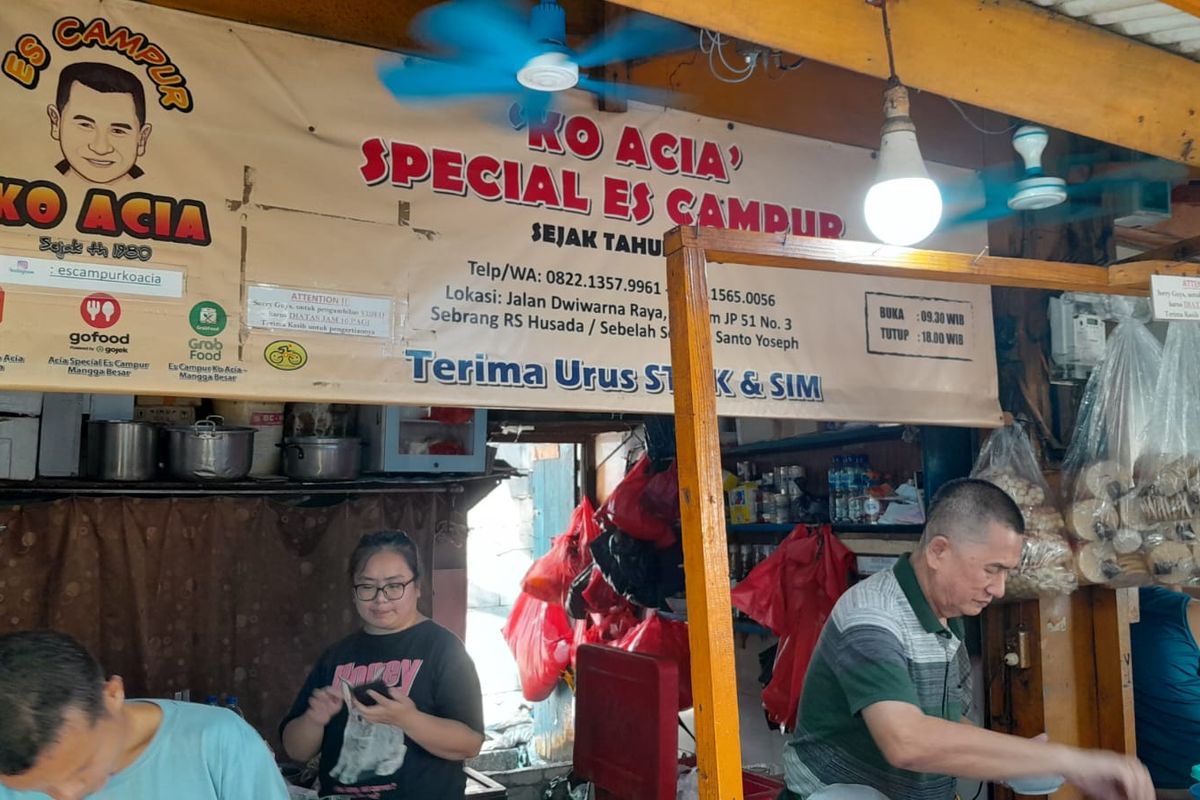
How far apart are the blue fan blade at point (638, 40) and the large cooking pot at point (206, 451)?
222 cm

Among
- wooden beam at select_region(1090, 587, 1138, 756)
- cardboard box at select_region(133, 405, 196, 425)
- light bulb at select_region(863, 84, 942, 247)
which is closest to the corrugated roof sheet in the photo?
light bulb at select_region(863, 84, 942, 247)

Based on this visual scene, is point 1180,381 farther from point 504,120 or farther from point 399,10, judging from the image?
point 399,10

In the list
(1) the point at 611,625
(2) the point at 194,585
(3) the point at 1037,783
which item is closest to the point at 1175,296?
(3) the point at 1037,783

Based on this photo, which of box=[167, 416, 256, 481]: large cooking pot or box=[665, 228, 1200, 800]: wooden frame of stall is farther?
box=[167, 416, 256, 481]: large cooking pot

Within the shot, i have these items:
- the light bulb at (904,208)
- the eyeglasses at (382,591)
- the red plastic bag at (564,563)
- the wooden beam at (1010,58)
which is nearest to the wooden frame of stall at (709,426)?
the light bulb at (904,208)

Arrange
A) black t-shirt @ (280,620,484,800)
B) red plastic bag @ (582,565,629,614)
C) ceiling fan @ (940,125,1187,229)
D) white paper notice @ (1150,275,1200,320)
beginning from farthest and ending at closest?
red plastic bag @ (582,565,629,614), ceiling fan @ (940,125,1187,229), black t-shirt @ (280,620,484,800), white paper notice @ (1150,275,1200,320)

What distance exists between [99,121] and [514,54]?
Result: 1.07 metres

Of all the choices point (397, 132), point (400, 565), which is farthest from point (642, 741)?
point (397, 132)

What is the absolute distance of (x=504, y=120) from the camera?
9.44ft

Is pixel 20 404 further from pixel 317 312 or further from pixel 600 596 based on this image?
pixel 600 596

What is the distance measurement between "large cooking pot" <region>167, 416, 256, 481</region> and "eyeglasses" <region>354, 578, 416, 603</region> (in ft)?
4.47

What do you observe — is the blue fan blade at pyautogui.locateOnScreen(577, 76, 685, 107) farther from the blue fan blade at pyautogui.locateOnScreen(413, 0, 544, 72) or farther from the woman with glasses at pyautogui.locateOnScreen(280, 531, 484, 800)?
the woman with glasses at pyautogui.locateOnScreen(280, 531, 484, 800)

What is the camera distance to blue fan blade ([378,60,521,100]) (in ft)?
9.02

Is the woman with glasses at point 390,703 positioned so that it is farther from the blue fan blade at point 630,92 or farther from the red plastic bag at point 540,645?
the red plastic bag at point 540,645
